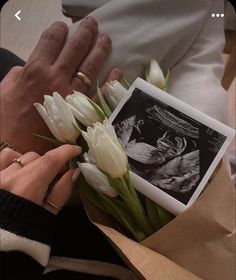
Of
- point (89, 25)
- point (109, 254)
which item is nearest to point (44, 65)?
point (89, 25)

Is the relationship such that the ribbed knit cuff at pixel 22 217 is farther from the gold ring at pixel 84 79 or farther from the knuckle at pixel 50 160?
the gold ring at pixel 84 79

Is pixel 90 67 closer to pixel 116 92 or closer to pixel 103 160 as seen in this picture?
pixel 116 92

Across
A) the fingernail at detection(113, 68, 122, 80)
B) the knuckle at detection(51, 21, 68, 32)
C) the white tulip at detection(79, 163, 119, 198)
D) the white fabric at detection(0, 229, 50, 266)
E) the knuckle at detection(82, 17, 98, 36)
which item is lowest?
the white fabric at detection(0, 229, 50, 266)

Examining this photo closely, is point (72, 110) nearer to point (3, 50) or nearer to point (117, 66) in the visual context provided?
point (117, 66)

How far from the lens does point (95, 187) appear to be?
500mm

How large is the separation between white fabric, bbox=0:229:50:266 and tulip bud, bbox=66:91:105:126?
0.55 feet

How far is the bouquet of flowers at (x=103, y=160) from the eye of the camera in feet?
1.49

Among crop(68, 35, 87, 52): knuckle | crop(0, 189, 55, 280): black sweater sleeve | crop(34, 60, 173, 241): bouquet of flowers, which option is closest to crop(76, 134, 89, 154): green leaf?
crop(34, 60, 173, 241): bouquet of flowers

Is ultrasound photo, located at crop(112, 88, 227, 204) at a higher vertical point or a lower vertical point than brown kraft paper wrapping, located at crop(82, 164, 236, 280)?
higher

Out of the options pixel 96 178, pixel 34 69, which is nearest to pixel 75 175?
pixel 96 178

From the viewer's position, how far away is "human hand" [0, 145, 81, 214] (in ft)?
1.49

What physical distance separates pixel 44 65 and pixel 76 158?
0.22m

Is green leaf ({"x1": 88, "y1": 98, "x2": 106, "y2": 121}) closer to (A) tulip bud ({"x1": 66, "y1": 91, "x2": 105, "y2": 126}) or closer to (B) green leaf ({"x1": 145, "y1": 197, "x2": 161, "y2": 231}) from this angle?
(A) tulip bud ({"x1": 66, "y1": 91, "x2": 105, "y2": 126})

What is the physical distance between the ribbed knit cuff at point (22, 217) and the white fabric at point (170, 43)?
0.31 meters
